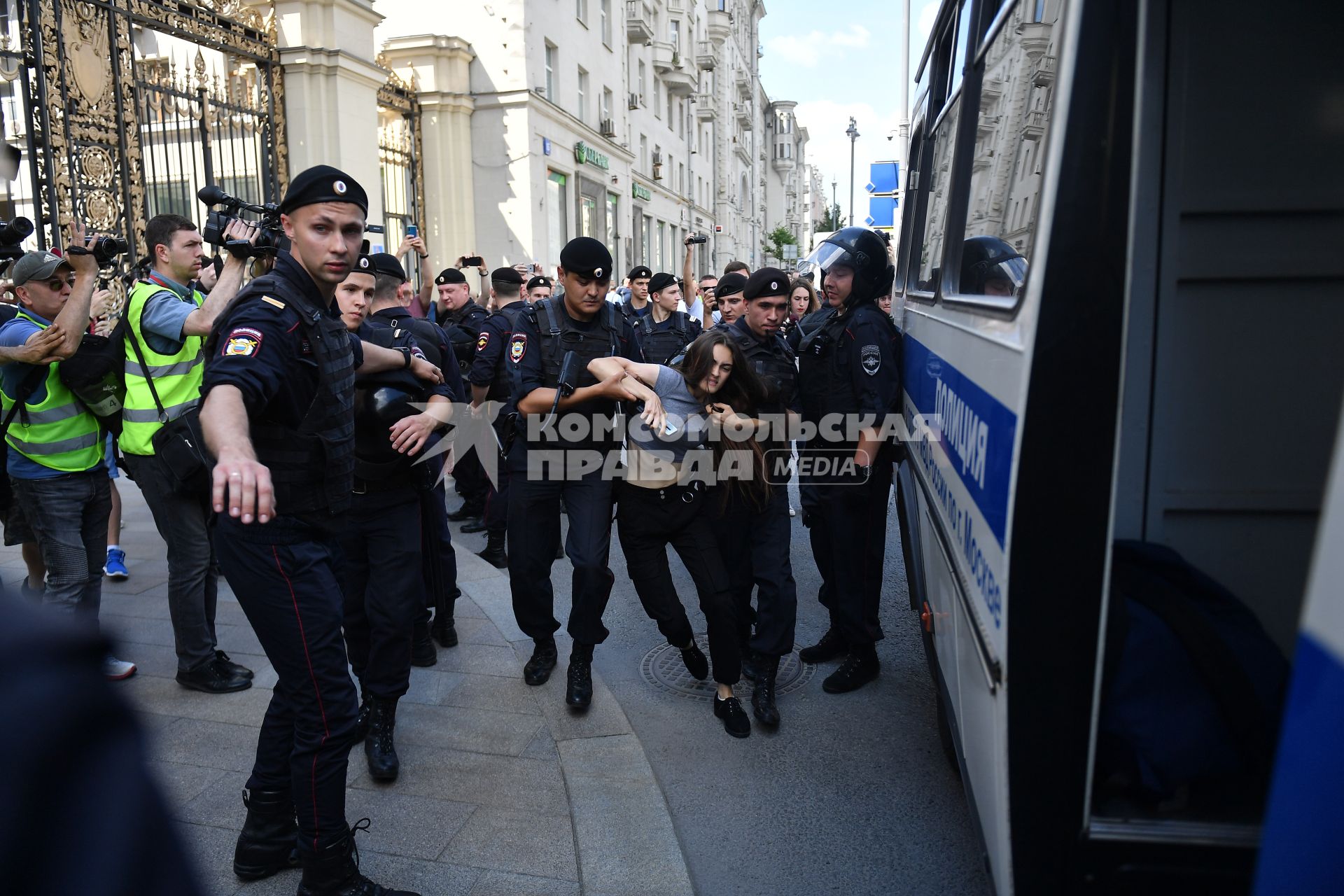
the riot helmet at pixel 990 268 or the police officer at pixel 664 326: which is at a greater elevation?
the riot helmet at pixel 990 268

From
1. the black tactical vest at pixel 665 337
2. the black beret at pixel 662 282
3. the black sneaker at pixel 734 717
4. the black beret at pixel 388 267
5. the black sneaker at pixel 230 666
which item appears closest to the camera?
the black sneaker at pixel 734 717

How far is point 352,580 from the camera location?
371cm

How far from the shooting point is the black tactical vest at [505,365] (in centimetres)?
435

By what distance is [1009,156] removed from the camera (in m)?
2.41

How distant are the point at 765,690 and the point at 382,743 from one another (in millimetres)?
1596

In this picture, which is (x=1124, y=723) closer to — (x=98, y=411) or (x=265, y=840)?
(x=265, y=840)

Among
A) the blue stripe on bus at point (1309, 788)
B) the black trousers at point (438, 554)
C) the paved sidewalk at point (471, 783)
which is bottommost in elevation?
the paved sidewalk at point (471, 783)

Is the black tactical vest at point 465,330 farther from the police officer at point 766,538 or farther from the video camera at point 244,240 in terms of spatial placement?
the video camera at point 244,240

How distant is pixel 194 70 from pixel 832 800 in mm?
10610

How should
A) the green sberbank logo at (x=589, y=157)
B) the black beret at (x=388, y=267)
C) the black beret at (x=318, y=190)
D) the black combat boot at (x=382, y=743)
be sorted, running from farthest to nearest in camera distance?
the green sberbank logo at (x=589, y=157)
the black beret at (x=388, y=267)
the black combat boot at (x=382, y=743)
the black beret at (x=318, y=190)

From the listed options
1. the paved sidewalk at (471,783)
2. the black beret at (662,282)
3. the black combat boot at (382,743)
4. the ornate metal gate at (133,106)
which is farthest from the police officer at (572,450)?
the ornate metal gate at (133,106)

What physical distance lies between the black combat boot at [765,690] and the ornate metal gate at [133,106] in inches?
258

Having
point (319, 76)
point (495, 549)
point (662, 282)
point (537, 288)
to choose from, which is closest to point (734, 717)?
point (495, 549)

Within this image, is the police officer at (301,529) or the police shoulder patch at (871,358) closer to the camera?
the police officer at (301,529)
